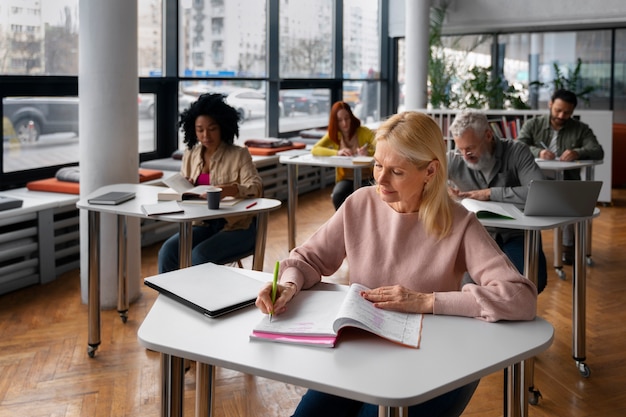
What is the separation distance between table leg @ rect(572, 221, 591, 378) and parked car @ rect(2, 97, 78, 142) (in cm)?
415

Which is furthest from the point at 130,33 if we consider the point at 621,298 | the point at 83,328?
the point at 621,298

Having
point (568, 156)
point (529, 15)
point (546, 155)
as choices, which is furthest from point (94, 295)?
point (529, 15)

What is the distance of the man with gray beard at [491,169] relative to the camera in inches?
153

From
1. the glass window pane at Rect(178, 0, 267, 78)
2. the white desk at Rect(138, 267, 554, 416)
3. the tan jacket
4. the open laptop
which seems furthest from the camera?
the glass window pane at Rect(178, 0, 267, 78)

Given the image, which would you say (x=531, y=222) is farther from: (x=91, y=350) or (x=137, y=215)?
(x=91, y=350)

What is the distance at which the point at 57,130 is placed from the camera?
246 inches

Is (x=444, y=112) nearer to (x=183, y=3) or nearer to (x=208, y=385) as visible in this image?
(x=183, y=3)

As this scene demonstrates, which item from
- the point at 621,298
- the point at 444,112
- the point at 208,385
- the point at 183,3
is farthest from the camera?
the point at 444,112

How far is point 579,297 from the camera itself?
3715 mm

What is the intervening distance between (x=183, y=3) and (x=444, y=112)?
322 centimetres

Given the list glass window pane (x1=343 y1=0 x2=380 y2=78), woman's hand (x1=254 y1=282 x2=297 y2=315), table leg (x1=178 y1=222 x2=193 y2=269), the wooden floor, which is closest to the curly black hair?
table leg (x1=178 y1=222 x2=193 y2=269)

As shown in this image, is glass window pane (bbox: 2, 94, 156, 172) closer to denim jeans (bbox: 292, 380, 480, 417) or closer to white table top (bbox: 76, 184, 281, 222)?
white table top (bbox: 76, 184, 281, 222)

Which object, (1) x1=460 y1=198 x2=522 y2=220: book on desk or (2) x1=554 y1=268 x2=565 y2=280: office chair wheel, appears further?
(2) x1=554 y1=268 x2=565 y2=280: office chair wheel

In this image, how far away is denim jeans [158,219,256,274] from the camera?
3932 mm
